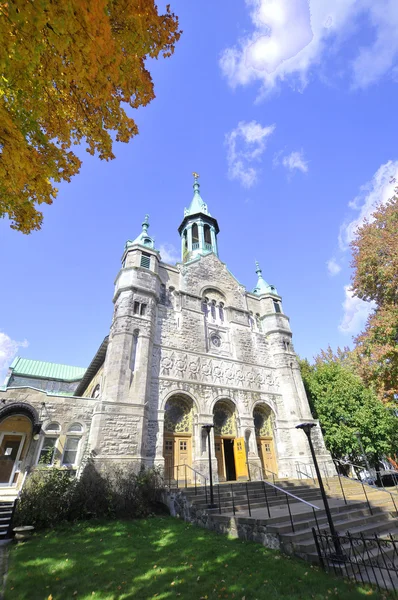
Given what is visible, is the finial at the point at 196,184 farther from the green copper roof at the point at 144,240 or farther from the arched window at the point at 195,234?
the green copper roof at the point at 144,240

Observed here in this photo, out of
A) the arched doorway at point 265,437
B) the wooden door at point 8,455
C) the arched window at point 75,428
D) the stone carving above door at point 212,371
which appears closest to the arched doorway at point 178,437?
the stone carving above door at point 212,371

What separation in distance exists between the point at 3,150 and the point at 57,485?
1076cm

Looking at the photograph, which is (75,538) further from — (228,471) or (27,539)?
(228,471)

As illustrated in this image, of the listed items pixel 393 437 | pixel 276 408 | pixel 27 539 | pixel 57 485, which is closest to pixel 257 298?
pixel 276 408

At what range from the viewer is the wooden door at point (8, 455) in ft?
41.6

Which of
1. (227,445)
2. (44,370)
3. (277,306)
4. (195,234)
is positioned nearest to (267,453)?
(227,445)

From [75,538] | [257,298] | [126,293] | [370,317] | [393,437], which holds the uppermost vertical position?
[257,298]

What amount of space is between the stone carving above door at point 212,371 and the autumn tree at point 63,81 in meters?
12.4

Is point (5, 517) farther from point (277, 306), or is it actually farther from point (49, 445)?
point (277, 306)

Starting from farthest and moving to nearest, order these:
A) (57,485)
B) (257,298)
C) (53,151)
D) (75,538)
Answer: (257,298), (57,485), (75,538), (53,151)

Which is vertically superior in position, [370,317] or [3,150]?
[370,317]

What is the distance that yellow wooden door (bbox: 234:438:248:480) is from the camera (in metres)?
15.5

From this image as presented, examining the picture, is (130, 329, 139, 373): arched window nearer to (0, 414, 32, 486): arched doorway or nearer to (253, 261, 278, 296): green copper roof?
(0, 414, 32, 486): arched doorway

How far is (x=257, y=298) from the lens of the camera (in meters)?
24.3
